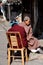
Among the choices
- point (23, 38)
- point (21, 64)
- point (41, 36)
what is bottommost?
point (41, 36)

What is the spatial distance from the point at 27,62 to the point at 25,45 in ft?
1.46

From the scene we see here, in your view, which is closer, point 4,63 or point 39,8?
point 4,63

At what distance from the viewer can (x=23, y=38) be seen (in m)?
8.96

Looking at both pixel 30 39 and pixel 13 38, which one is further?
pixel 30 39

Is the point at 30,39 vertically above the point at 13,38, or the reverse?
the point at 13,38

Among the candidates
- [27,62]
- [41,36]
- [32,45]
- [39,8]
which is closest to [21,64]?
[27,62]

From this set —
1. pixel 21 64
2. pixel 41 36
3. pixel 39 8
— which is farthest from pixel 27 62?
pixel 39 8

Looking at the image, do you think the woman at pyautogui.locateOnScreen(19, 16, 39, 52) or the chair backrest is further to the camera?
the woman at pyautogui.locateOnScreen(19, 16, 39, 52)

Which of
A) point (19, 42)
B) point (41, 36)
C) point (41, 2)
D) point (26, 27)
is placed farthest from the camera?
point (41, 2)

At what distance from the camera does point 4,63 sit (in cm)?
901

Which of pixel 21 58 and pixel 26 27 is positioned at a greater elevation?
pixel 26 27

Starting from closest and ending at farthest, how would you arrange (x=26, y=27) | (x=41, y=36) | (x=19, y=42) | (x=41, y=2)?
1. (x=19, y=42)
2. (x=26, y=27)
3. (x=41, y=36)
4. (x=41, y=2)

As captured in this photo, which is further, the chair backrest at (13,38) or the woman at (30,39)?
the woman at (30,39)

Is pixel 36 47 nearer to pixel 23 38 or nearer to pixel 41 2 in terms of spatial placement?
pixel 23 38
